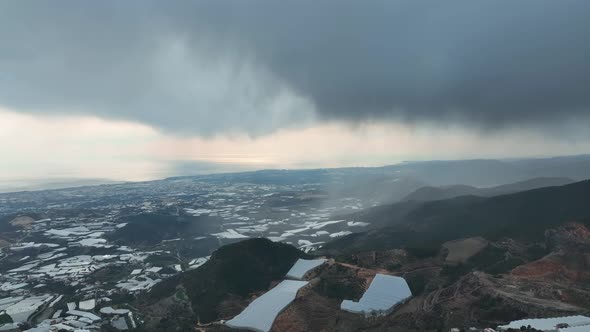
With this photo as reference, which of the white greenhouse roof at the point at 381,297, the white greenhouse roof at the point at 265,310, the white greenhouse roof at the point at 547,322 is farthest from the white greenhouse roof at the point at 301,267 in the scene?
the white greenhouse roof at the point at 547,322

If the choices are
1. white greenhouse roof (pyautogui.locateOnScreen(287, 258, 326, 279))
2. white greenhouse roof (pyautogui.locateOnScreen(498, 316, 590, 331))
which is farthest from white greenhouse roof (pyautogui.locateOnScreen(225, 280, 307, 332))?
white greenhouse roof (pyautogui.locateOnScreen(498, 316, 590, 331))

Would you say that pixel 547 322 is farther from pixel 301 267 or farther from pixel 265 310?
pixel 301 267

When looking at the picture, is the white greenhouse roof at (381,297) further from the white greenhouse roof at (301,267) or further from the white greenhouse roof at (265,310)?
the white greenhouse roof at (301,267)

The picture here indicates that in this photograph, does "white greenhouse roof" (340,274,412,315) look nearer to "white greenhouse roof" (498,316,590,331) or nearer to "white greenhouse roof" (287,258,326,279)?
"white greenhouse roof" (287,258,326,279)

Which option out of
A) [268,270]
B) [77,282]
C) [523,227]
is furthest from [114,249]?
[523,227]

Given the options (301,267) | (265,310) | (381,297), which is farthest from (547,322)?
(301,267)

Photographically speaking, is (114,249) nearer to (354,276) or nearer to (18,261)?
(18,261)

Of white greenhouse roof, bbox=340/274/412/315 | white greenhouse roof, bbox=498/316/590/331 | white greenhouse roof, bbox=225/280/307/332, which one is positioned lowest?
white greenhouse roof, bbox=225/280/307/332
